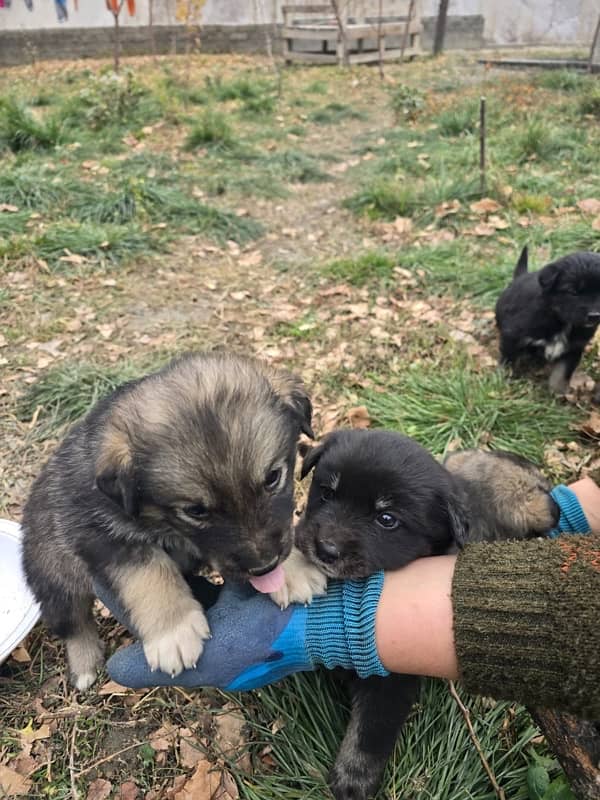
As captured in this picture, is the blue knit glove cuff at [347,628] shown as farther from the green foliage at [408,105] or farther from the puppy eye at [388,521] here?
the green foliage at [408,105]

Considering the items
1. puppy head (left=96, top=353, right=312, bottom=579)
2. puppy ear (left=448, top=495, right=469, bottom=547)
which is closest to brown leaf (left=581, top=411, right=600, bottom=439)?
puppy ear (left=448, top=495, right=469, bottom=547)

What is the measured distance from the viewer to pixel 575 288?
423 centimetres

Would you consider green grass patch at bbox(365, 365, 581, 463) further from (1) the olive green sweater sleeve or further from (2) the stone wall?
(2) the stone wall

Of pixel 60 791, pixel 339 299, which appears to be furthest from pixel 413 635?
pixel 339 299

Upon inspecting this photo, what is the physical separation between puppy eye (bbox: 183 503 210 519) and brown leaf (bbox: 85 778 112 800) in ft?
4.27

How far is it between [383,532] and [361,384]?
2.27 m

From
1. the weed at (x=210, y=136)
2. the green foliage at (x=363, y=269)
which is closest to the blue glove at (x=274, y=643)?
the green foliage at (x=363, y=269)

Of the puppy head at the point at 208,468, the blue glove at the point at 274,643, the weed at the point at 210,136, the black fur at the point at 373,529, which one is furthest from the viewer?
the weed at the point at 210,136

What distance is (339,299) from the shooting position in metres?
5.66

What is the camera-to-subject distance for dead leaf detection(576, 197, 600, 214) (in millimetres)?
6703

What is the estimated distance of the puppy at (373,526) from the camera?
224 cm

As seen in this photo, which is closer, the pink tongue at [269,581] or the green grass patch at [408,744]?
the pink tongue at [269,581]

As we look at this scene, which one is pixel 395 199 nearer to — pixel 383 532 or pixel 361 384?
pixel 361 384

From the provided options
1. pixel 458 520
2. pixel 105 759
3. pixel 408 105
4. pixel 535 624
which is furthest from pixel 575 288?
pixel 408 105
